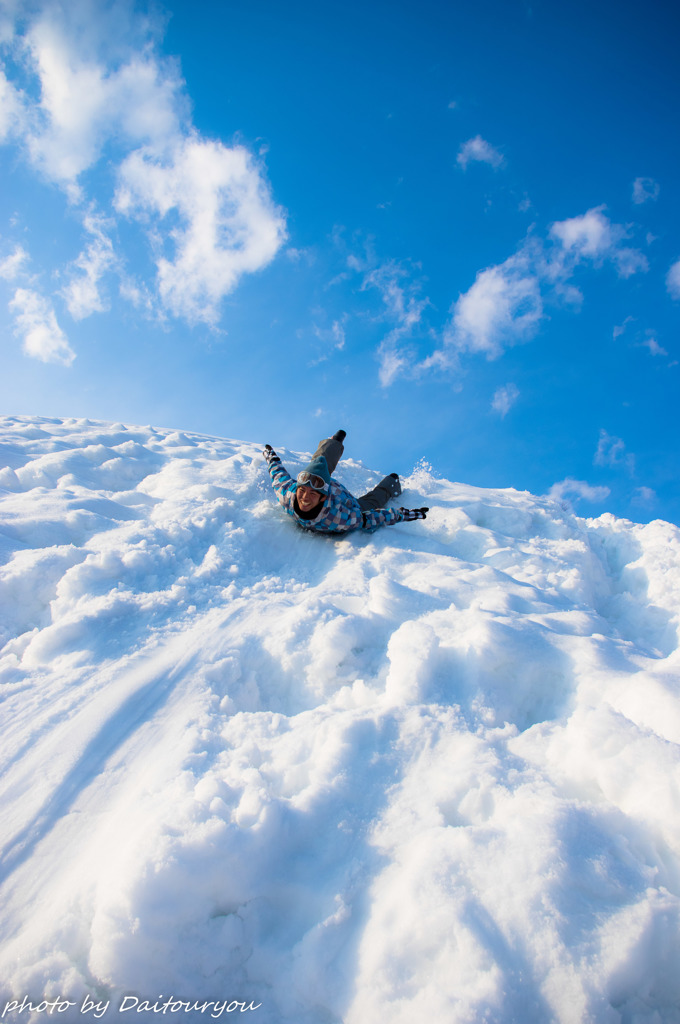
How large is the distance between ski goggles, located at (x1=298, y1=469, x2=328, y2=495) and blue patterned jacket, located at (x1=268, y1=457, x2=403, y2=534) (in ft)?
0.34

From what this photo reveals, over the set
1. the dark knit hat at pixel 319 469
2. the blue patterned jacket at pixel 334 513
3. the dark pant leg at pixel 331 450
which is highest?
the dark pant leg at pixel 331 450

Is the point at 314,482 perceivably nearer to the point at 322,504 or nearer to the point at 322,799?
the point at 322,504

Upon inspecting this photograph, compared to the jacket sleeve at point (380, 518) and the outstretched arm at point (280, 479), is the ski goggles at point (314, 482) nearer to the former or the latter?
the outstretched arm at point (280, 479)

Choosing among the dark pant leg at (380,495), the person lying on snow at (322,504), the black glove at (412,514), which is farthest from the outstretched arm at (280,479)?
the black glove at (412,514)

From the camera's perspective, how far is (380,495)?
5406 millimetres

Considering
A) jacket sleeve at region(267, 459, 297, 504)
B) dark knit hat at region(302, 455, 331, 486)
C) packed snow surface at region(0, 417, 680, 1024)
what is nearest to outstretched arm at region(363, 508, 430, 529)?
dark knit hat at region(302, 455, 331, 486)

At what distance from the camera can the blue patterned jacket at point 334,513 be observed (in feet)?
13.3

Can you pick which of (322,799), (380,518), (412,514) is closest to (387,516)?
(380,518)

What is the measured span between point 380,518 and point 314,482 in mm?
834

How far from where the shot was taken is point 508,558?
13.4ft

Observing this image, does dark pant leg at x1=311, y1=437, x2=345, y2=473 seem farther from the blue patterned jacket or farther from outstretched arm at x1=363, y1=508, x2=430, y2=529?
outstretched arm at x1=363, y1=508, x2=430, y2=529

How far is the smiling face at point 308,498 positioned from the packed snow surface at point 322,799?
1.04m

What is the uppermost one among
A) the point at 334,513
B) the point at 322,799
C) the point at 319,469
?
the point at 319,469

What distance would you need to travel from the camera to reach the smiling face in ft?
13.1
